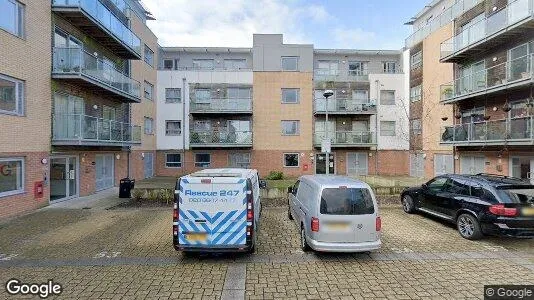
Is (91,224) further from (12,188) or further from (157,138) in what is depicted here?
(157,138)

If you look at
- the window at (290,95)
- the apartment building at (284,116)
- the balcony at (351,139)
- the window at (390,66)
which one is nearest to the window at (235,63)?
the apartment building at (284,116)

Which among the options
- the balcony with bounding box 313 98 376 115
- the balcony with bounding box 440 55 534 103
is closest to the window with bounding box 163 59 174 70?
the balcony with bounding box 313 98 376 115

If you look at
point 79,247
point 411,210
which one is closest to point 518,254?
point 411,210

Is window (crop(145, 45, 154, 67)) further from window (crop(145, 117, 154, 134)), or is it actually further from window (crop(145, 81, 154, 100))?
window (crop(145, 117, 154, 134))

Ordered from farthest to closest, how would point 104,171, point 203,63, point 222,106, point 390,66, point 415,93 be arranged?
point 390,66
point 203,63
point 415,93
point 222,106
point 104,171

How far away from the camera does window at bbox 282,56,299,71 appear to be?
24.7 m

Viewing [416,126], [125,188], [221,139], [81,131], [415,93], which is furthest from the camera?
[415,93]

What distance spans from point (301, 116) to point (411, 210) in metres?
14.9

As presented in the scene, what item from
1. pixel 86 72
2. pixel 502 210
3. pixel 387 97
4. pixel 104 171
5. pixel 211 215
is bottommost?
pixel 502 210

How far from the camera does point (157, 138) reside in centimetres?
2481

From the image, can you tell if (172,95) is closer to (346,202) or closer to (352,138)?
(352,138)

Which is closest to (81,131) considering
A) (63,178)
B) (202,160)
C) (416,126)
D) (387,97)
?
(63,178)

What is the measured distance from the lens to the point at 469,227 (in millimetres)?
7836

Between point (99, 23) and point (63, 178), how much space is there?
7321 millimetres
